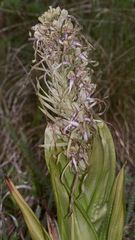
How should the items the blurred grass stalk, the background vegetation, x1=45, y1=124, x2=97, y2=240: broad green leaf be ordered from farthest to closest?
the background vegetation
x1=45, y1=124, x2=97, y2=240: broad green leaf
the blurred grass stalk

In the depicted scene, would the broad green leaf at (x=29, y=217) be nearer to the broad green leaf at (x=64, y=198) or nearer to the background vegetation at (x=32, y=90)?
the broad green leaf at (x=64, y=198)

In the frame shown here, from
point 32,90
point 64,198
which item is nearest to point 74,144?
point 64,198

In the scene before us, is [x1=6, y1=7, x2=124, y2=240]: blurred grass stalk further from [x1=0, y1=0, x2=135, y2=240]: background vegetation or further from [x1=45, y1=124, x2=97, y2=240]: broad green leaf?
[x1=0, y1=0, x2=135, y2=240]: background vegetation

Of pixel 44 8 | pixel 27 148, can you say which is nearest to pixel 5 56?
pixel 44 8

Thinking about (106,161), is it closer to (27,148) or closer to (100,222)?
(100,222)

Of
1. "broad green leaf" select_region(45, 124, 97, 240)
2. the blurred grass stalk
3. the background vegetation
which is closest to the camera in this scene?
the blurred grass stalk

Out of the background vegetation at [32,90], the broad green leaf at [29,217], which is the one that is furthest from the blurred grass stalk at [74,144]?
the background vegetation at [32,90]

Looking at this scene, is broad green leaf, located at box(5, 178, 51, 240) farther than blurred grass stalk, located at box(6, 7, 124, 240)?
Yes

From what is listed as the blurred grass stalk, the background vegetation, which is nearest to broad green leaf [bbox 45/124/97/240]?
the blurred grass stalk

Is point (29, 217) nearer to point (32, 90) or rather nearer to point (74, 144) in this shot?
point (74, 144)
